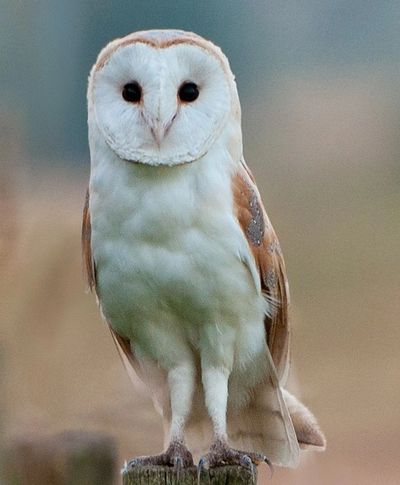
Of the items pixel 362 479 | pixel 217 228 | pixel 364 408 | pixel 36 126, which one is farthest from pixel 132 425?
pixel 364 408

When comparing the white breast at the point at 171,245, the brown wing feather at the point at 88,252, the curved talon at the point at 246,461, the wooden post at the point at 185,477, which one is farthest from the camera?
the brown wing feather at the point at 88,252

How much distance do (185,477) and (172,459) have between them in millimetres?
200

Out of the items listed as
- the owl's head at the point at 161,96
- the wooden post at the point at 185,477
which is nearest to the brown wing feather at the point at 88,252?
the owl's head at the point at 161,96

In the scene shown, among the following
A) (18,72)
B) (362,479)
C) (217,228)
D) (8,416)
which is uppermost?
(18,72)

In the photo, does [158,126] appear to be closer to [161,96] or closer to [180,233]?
[161,96]

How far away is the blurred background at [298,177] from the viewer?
2.13m

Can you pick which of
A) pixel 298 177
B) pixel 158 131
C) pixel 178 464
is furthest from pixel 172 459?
pixel 298 177

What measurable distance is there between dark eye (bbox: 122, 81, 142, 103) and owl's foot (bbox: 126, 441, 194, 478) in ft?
1.74

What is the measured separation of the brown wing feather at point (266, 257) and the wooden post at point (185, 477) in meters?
0.41

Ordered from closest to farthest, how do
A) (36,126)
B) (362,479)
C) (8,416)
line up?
(8,416)
(36,126)
(362,479)

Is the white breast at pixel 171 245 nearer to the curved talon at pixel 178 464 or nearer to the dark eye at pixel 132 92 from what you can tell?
the dark eye at pixel 132 92

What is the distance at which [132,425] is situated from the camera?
188 centimetres

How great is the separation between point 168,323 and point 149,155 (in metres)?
0.29

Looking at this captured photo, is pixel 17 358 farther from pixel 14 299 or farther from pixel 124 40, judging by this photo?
pixel 124 40
